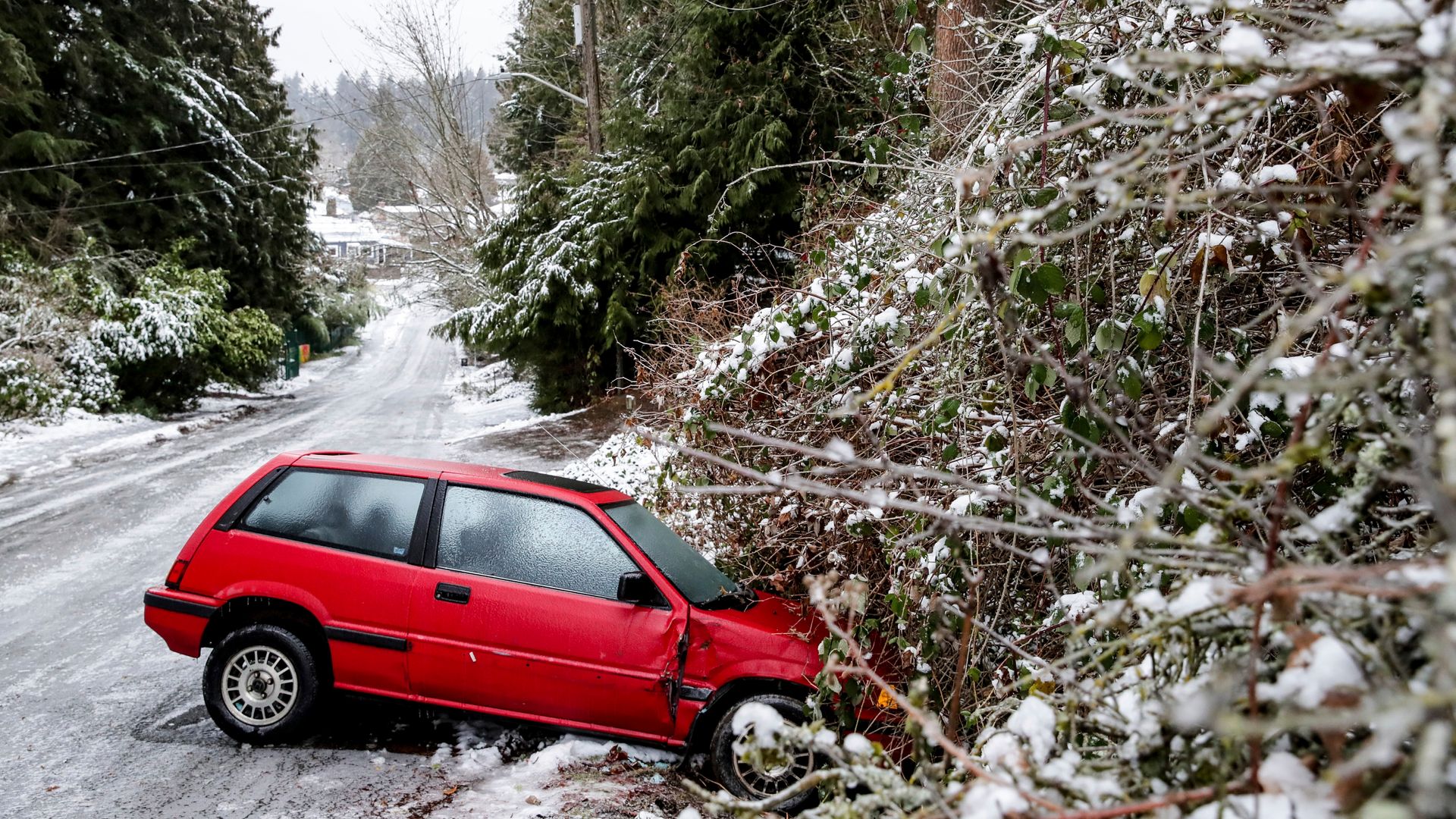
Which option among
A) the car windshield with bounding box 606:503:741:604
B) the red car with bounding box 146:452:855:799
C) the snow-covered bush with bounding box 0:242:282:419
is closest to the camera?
the red car with bounding box 146:452:855:799

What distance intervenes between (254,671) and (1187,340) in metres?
4.91

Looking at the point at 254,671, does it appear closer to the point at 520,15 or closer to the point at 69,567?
the point at 69,567

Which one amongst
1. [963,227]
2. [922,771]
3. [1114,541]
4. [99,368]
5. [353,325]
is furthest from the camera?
[353,325]

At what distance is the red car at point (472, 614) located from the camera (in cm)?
459

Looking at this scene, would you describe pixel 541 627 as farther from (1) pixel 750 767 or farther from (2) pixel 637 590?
(1) pixel 750 767

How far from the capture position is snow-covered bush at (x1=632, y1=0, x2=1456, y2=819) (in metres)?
1.25

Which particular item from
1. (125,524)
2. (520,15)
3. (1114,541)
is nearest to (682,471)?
(1114,541)

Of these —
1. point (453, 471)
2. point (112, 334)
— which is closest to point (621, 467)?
point (453, 471)

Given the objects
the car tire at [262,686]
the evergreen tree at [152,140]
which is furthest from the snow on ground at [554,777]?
the evergreen tree at [152,140]

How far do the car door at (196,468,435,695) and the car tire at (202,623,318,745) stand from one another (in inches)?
7.1

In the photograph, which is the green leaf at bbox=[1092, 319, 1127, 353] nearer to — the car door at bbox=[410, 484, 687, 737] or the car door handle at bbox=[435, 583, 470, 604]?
the car door at bbox=[410, 484, 687, 737]

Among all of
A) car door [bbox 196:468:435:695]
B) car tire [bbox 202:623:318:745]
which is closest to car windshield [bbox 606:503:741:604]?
car door [bbox 196:468:435:695]

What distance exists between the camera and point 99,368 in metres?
19.2

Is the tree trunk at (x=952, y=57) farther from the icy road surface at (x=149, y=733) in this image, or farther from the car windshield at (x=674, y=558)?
the icy road surface at (x=149, y=733)
